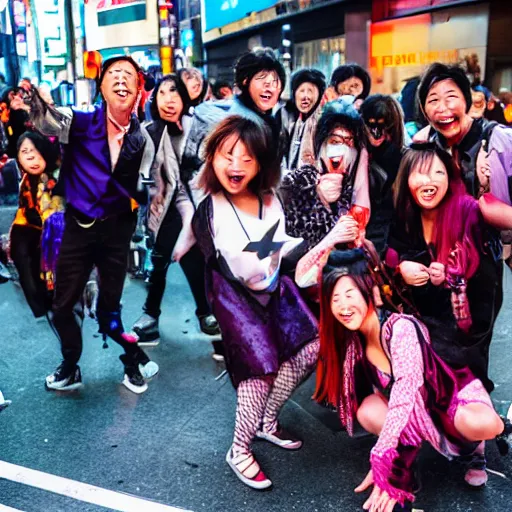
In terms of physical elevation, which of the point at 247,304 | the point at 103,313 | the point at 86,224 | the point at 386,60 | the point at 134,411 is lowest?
the point at 134,411

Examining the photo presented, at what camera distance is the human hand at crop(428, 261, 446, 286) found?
7.93 feet

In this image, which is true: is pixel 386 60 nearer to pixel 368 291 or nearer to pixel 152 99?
pixel 152 99

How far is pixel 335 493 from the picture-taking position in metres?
2.38

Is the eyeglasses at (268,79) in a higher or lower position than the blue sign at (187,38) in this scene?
lower

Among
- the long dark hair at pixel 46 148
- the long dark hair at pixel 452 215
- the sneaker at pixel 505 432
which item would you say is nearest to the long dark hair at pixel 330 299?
the long dark hair at pixel 452 215

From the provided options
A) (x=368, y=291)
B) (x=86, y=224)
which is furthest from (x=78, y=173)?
(x=368, y=291)

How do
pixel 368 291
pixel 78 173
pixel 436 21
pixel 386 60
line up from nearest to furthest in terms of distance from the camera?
pixel 368 291
pixel 78 173
pixel 436 21
pixel 386 60

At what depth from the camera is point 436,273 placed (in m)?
2.42

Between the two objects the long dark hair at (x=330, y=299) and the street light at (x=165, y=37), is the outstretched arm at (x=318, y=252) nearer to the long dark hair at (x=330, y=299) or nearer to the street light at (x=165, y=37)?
the long dark hair at (x=330, y=299)

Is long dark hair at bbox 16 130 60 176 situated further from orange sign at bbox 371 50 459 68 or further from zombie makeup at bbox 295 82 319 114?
orange sign at bbox 371 50 459 68

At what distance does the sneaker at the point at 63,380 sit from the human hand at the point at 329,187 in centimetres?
172

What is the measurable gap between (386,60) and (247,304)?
397 inches

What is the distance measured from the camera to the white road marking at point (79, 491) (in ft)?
7.63

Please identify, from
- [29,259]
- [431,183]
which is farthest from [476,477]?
[29,259]
